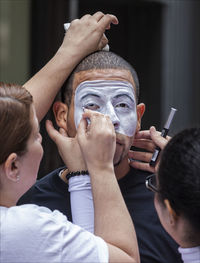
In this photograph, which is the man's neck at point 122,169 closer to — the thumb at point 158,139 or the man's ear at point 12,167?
the thumb at point 158,139

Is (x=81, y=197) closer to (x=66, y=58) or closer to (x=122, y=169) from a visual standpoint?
(x=122, y=169)

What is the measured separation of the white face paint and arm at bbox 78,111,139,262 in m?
0.31

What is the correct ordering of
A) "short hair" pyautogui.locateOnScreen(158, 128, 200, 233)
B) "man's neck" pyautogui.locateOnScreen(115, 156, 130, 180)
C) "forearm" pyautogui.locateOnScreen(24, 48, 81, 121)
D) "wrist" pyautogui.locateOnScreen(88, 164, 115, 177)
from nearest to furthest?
"short hair" pyautogui.locateOnScreen(158, 128, 200, 233)
"wrist" pyautogui.locateOnScreen(88, 164, 115, 177)
"forearm" pyautogui.locateOnScreen(24, 48, 81, 121)
"man's neck" pyautogui.locateOnScreen(115, 156, 130, 180)

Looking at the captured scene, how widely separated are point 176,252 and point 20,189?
0.68 m

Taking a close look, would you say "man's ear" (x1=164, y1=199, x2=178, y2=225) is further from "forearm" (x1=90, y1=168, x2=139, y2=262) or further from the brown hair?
the brown hair

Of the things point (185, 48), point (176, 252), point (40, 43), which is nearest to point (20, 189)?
point (176, 252)

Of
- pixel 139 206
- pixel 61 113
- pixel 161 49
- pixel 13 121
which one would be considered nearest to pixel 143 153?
pixel 139 206

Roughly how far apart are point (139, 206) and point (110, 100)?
1.46 feet

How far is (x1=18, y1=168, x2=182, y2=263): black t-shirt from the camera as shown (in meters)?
2.15

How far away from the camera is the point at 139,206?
7.51 feet

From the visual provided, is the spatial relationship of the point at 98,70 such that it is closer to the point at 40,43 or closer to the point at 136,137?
the point at 136,137

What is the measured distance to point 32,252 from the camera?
67.1 inches

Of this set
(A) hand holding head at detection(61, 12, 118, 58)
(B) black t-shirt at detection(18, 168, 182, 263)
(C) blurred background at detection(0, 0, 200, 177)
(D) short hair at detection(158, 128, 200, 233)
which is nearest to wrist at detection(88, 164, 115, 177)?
(D) short hair at detection(158, 128, 200, 233)

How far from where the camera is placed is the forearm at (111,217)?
1.83 meters
